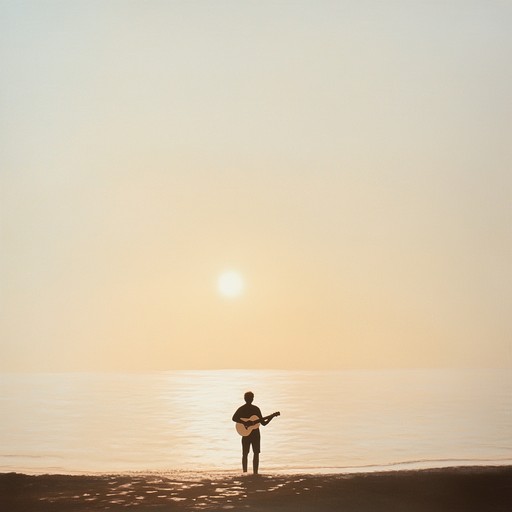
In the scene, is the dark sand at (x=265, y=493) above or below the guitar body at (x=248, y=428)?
below

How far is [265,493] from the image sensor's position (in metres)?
16.7

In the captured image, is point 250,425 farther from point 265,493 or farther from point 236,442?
point 236,442

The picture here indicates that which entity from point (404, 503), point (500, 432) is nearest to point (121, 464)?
point (404, 503)

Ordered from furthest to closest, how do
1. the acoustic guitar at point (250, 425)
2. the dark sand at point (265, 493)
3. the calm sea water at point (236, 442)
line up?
the calm sea water at point (236, 442)
the acoustic guitar at point (250, 425)
the dark sand at point (265, 493)

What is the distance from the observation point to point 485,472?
69.5 ft

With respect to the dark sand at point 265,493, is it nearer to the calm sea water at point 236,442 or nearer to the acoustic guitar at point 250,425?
the acoustic guitar at point 250,425

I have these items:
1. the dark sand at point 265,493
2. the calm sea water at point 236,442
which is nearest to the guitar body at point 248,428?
the dark sand at point 265,493

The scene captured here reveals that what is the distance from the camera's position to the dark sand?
50.4ft

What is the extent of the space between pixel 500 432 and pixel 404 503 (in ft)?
165

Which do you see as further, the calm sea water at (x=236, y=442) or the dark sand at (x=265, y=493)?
the calm sea water at (x=236, y=442)

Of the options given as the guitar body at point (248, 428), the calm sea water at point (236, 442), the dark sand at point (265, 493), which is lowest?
the dark sand at point (265, 493)

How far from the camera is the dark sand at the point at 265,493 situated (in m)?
15.4

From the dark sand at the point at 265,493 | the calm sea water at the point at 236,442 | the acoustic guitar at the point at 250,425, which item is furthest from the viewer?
the calm sea water at the point at 236,442

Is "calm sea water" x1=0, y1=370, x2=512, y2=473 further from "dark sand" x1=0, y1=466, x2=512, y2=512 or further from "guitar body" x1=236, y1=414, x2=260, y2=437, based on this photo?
"dark sand" x1=0, y1=466, x2=512, y2=512
